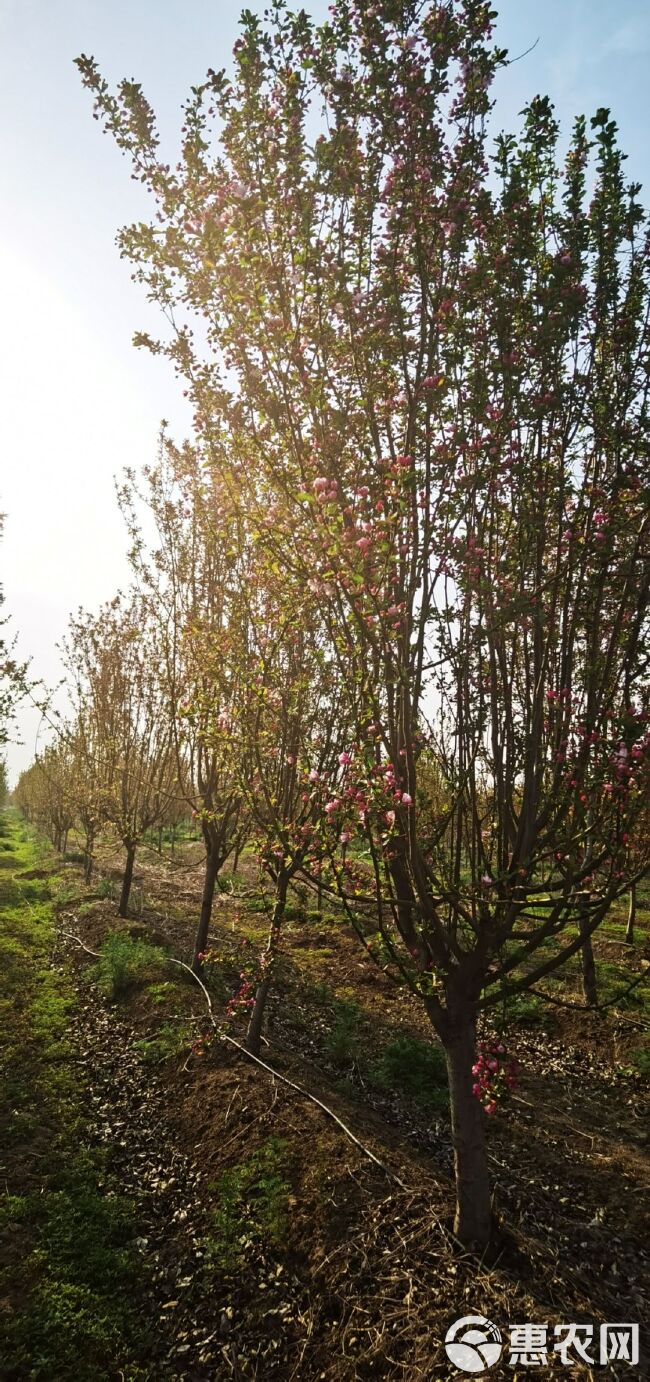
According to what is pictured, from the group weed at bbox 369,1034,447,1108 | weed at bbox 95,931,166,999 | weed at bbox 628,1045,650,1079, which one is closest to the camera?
weed at bbox 369,1034,447,1108

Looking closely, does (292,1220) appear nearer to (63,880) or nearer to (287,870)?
(287,870)

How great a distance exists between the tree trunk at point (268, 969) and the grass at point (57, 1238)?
6.55ft

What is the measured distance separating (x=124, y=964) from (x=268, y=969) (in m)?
5.10

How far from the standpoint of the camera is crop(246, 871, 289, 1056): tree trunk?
666cm

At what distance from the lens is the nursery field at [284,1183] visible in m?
4.29

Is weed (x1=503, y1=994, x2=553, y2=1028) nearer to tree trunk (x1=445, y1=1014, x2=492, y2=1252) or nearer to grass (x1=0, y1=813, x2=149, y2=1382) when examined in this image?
tree trunk (x1=445, y1=1014, x2=492, y2=1252)

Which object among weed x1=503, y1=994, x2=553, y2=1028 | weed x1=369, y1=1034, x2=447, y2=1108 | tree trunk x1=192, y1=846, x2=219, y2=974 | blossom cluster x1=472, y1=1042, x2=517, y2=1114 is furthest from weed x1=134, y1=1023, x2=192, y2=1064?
blossom cluster x1=472, y1=1042, x2=517, y2=1114

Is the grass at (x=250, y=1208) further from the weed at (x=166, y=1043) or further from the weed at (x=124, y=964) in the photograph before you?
the weed at (x=124, y=964)

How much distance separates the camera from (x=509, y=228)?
4.24m

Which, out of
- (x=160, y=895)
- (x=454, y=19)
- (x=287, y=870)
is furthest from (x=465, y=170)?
(x=160, y=895)

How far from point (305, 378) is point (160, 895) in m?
18.9

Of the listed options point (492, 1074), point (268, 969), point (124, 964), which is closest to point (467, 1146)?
point (492, 1074)

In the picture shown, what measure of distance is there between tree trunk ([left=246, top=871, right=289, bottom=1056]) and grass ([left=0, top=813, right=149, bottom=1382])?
6.55ft

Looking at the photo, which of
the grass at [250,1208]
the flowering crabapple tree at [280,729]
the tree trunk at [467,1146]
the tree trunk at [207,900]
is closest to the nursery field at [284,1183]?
the grass at [250,1208]
